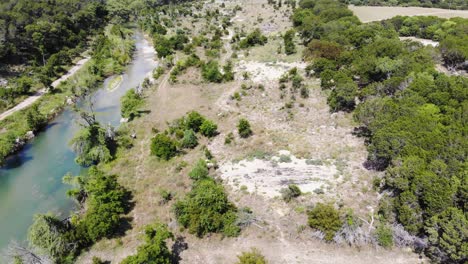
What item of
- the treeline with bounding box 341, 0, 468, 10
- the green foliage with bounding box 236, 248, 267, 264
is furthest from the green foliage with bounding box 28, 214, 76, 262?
the treeline with bounding box 341, 0, 468, 10


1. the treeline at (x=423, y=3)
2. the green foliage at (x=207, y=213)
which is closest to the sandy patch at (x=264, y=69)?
the green foliage at (x=207, y=213)

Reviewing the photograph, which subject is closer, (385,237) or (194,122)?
(385,237)

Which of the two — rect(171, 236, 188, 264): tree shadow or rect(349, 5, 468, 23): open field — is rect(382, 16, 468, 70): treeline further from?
rect(171, 236, 188, 264): tree shadow

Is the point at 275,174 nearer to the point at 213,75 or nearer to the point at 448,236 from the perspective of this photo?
the point at 448,236

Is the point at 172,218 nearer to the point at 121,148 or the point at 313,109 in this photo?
→ the point at 121,148

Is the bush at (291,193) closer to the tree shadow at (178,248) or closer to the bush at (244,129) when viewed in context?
the tree shadow at (178,248)

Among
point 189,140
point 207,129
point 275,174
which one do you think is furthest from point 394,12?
point 189,140
